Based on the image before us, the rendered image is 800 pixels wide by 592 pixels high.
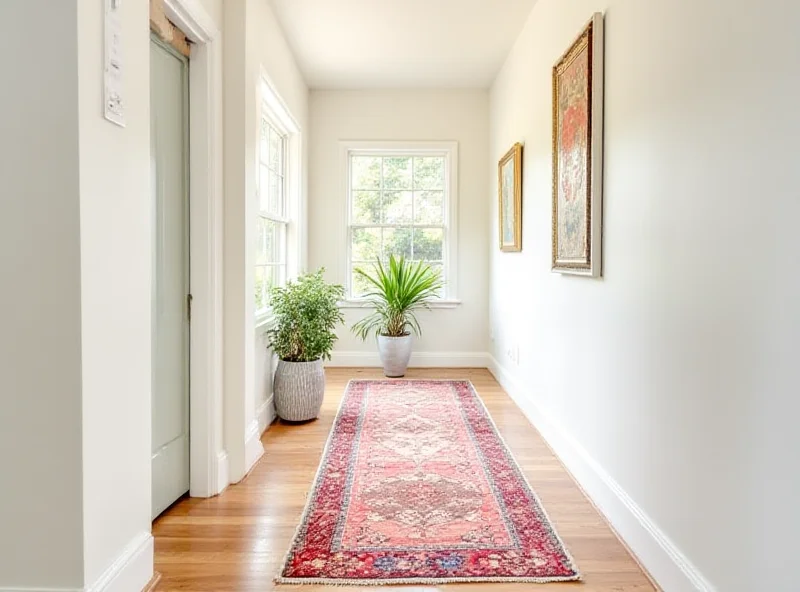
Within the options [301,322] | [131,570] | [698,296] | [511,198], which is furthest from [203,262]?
[511,198]

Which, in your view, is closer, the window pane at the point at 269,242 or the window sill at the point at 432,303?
the window pane at the point at 269,242

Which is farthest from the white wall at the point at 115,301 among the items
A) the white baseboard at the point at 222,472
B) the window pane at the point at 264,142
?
the window pane at the point at 264,142

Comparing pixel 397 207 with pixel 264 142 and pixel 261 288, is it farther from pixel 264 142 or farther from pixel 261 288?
pixel 261 288

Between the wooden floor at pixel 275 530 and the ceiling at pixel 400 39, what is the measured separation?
109 inches

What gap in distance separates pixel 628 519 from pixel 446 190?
3.98 meters

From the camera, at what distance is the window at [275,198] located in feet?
12.3

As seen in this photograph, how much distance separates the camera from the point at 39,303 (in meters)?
1.38

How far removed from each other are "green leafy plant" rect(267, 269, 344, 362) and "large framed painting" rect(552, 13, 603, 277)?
1464 mm

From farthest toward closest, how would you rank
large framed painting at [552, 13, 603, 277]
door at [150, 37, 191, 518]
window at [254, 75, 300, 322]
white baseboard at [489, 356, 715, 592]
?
window at [254, 75, 300, 322]
large framed painting at [552, 13, 603, 277]
door at [150, 37, 191, 518]
white baseboard at [489, 356, 715, 592]

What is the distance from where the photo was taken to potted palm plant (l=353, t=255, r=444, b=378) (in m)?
5.00

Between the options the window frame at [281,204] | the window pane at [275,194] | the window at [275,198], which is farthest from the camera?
the window pane at [275,194]

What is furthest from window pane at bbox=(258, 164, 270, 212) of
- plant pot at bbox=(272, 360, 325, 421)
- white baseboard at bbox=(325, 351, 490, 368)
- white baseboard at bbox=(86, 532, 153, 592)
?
white baseboard at bbox=(86, 532, 153, 592)

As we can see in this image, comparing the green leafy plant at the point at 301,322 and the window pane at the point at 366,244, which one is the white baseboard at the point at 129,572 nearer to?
the green leafy plant at the point at 301,322

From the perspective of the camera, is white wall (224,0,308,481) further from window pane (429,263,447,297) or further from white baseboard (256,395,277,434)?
window pane (429,263,447,297)
